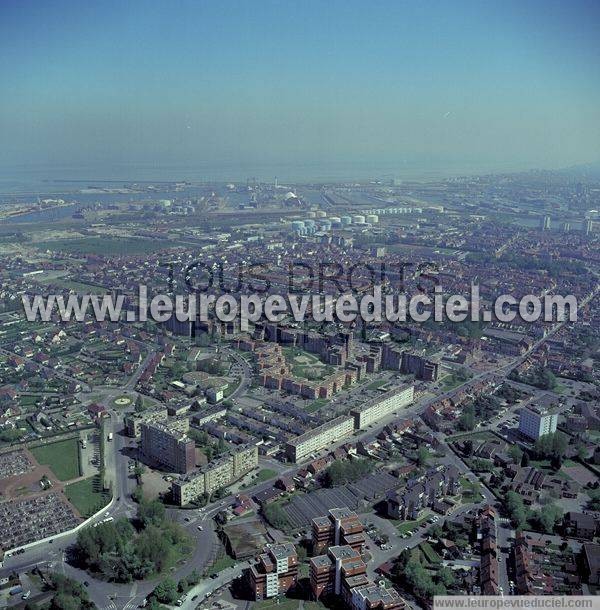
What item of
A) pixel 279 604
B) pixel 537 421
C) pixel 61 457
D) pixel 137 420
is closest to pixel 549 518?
pixel 537 421

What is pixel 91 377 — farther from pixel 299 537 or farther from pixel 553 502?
pixel 553 502

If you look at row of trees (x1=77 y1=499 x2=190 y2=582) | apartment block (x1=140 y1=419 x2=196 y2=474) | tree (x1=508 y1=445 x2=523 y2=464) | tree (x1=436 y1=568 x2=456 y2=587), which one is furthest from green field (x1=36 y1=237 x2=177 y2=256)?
tree (x1=436 y1=568 x2=456 y2=587)

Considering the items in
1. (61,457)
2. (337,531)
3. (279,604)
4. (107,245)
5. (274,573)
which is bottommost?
(279,604)

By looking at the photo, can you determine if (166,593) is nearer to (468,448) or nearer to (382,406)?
(468,448)

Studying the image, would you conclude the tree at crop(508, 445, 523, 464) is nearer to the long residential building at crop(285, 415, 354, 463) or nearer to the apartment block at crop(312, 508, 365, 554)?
the long residential building at crop(285, 415, 354, 463)

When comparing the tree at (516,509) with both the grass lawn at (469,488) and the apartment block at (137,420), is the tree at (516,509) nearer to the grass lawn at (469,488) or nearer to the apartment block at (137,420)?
the grass lawn at (469,488)

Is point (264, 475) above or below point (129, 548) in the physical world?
below

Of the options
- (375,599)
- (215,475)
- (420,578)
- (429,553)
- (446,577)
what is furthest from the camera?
(215,475)
